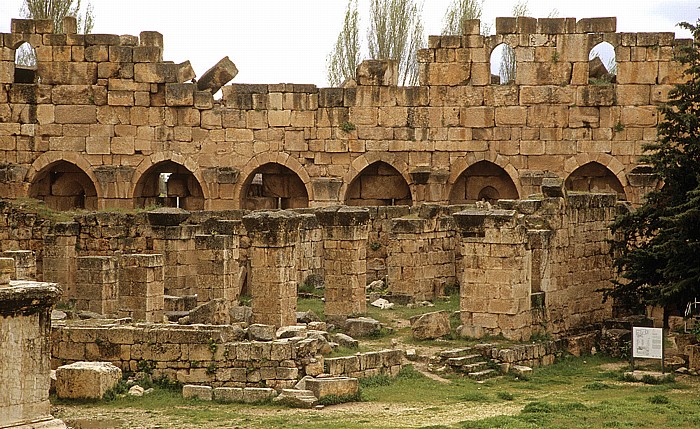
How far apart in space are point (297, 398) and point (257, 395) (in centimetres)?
70

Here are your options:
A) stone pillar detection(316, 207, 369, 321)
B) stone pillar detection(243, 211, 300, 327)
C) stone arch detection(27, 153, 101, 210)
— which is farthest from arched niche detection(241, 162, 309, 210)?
stone pillar detection(243, 211, 300, 327)

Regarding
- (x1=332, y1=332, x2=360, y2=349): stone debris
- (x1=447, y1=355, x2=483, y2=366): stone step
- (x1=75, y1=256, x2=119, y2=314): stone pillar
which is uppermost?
(x1=75, y1=256, x2=119, y2=314): stone pillar

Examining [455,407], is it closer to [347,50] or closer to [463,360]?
[463,360]

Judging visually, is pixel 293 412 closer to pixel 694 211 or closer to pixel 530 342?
pixel 530 342

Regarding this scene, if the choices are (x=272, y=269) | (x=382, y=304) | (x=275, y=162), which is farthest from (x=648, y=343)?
(x=275, y=162)

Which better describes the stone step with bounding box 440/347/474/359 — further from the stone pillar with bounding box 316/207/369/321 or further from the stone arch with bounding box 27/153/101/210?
the stone arch with bounding box 27/153/101/210

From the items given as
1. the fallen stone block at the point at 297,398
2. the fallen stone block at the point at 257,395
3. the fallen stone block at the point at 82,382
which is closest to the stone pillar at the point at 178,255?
the fallen stone block at the point at 82,382

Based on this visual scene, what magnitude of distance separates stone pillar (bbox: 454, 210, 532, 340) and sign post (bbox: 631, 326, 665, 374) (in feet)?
8.16

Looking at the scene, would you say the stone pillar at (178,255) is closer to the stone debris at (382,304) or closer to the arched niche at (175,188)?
the stone debris at (382,304)

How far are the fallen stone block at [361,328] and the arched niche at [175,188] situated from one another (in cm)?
1497

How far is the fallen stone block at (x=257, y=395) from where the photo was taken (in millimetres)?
22030

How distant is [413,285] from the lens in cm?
3180

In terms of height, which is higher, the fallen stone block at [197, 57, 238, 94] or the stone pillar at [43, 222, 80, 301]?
the fallen stone block at [197, 57, 238, 94]

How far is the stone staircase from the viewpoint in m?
24.9
